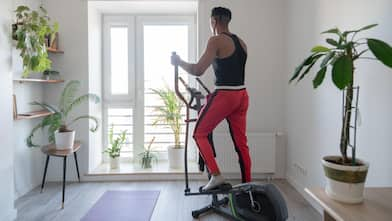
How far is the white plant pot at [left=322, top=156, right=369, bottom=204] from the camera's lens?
1340 mm

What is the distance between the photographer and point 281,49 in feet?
Result: 11.9

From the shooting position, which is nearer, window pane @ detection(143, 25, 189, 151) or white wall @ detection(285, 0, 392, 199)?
white wall @ detection(285, 0, 392, 199)

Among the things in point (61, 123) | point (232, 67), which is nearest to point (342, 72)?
point (232, 67)

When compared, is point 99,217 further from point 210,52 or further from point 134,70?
point 134,70

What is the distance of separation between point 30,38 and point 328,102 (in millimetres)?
2750

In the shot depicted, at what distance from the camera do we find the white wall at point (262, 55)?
11.7 ft

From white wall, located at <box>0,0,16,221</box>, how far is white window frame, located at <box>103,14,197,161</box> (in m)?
1.66

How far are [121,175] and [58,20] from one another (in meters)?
2.04

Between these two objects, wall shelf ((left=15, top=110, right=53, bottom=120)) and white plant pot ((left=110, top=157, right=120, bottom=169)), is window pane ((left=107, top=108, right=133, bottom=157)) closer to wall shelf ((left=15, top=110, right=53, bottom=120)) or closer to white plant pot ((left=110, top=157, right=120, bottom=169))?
white plant pot ((left=110, top=157, right=120, bottom=169))

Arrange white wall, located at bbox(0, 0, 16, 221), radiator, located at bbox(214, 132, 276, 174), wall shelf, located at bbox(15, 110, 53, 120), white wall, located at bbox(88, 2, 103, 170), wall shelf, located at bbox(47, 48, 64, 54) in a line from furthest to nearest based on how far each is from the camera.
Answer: white wall, located at bbox(88, 2, 103, 170) → radiator, located at bbox(214, 132, 276, 174) → wall shelf, located at bbox(47, 48, 64, 54) → wall shelf, located at bbox(15, 110, 53, 120) → white wall, located at bbox(0, 0, 16, 221)

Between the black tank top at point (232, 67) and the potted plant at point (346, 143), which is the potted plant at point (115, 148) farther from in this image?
the potted plant at point (346, 143)

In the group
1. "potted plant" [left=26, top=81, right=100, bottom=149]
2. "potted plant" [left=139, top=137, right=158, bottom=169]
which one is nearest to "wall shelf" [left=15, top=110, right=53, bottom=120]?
"potted plant" [left=26, top=81, right=100, bottom=149]

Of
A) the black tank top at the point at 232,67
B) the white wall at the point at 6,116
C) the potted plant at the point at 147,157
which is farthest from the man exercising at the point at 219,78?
the potted plant at the point at 147,157

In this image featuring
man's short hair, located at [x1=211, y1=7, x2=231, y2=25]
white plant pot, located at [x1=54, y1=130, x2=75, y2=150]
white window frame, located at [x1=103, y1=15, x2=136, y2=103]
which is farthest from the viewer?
white window frame, located at [x1=103, y1=15, x2=136, y2=103]
